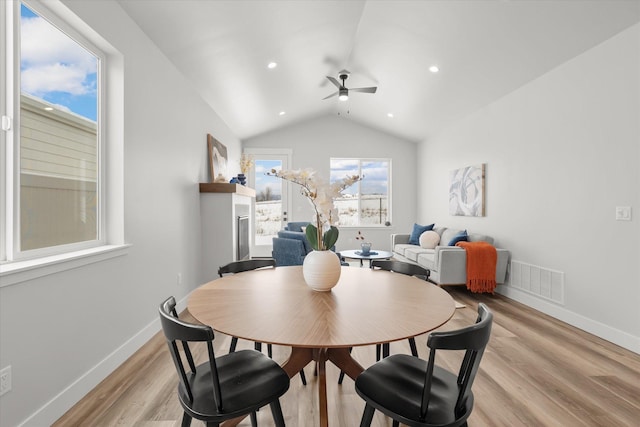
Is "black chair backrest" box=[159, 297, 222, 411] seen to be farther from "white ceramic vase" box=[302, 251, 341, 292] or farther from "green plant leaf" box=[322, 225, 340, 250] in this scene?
"green plant leaf" box=[322, 225, 340, 250]

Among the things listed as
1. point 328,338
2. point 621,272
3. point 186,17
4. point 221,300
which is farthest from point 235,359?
point 621,272

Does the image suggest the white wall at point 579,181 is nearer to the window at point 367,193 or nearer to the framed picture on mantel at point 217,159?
the window at point 367,193

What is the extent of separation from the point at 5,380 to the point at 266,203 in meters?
5.83

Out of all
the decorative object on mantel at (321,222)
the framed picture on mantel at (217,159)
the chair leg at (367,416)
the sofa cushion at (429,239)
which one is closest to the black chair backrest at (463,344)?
the chair leg at (367,416)

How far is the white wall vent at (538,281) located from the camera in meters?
3.46

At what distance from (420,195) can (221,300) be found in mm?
6461

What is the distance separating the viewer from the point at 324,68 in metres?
4.84

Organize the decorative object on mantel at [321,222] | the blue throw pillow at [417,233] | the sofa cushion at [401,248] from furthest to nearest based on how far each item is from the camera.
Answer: the blue throw pillow at [417,233] < the sofa cushion at [401,248] < the decorative object on mantel at [321,222]

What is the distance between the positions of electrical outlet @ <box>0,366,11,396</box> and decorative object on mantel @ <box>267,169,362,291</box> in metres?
1.38

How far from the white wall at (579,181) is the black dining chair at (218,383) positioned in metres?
3.01

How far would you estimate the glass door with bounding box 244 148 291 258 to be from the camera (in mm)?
7188

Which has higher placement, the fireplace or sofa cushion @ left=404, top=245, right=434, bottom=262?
the fireplace

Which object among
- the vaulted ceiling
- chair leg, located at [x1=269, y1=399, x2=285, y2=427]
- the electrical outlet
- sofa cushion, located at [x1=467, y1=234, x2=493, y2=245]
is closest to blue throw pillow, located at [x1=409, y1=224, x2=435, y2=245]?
sofa cushion, located at [x1=467, y1=234, x2=493, y2=245]

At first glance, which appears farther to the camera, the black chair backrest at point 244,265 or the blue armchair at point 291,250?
the blue armchair at point 291,250
